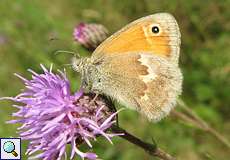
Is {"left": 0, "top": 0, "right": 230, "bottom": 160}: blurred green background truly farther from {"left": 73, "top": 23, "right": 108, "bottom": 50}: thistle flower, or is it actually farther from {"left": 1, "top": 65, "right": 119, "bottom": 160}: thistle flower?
{"left": 1, "top": 65, "right": 119, "bottom": 160}: thistle flower

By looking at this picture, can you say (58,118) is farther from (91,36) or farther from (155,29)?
(91,36)

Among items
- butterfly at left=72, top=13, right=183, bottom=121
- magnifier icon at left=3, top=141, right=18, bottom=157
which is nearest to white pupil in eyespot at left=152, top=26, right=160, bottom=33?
butterfly at left=72, top=13, right=183, bottom=121

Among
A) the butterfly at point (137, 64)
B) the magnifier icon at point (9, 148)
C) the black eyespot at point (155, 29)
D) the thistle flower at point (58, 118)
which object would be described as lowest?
the magnifier icon at point (9, 148)

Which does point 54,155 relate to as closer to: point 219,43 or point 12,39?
point 219,43

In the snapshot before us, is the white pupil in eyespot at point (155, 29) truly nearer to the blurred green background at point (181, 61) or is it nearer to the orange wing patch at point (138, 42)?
the orange wing patch at point (138, 42)

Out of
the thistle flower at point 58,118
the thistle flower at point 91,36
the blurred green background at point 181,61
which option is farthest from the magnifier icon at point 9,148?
the blurred green background at point 181,61
